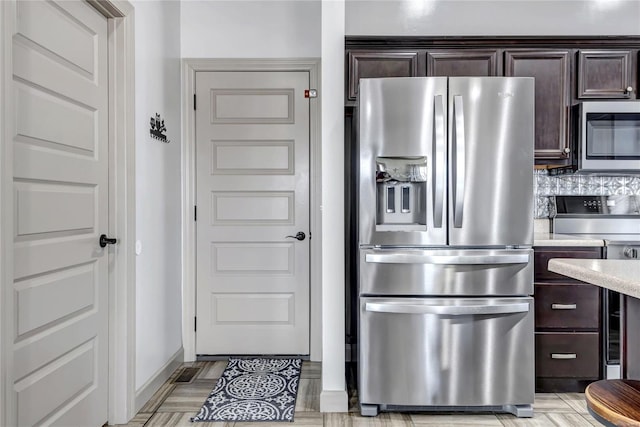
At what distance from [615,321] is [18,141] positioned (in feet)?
10.0

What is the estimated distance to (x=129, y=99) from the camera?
2.30 m

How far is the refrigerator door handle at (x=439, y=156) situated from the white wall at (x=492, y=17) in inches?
50.1

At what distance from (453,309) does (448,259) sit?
25cm

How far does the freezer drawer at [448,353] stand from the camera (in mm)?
2336

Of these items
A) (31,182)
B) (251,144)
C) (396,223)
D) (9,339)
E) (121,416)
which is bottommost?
(121,416)

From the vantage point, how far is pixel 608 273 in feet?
3.80

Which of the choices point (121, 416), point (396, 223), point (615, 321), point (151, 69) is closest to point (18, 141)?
point (151, 69)

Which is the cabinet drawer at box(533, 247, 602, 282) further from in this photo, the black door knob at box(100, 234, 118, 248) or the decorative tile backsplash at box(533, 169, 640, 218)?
the black door knob at box(100, 234, 118, 248)

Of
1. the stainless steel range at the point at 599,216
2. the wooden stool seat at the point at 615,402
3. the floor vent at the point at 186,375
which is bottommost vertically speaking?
the floor vent at the point at 186,375

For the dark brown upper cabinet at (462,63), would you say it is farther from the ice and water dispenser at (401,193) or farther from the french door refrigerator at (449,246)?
the ice and water dispenser at (401,193)

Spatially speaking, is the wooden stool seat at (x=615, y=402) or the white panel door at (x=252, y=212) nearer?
the wooden stool seat at (x=615, y=402)

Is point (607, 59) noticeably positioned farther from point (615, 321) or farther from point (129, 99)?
point (129, 99)

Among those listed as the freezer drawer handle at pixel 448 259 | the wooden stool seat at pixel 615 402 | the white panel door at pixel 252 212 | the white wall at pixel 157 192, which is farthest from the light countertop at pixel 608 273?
the white panel door at pixel 252 212

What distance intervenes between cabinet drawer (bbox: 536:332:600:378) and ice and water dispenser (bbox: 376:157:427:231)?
1.07 m
